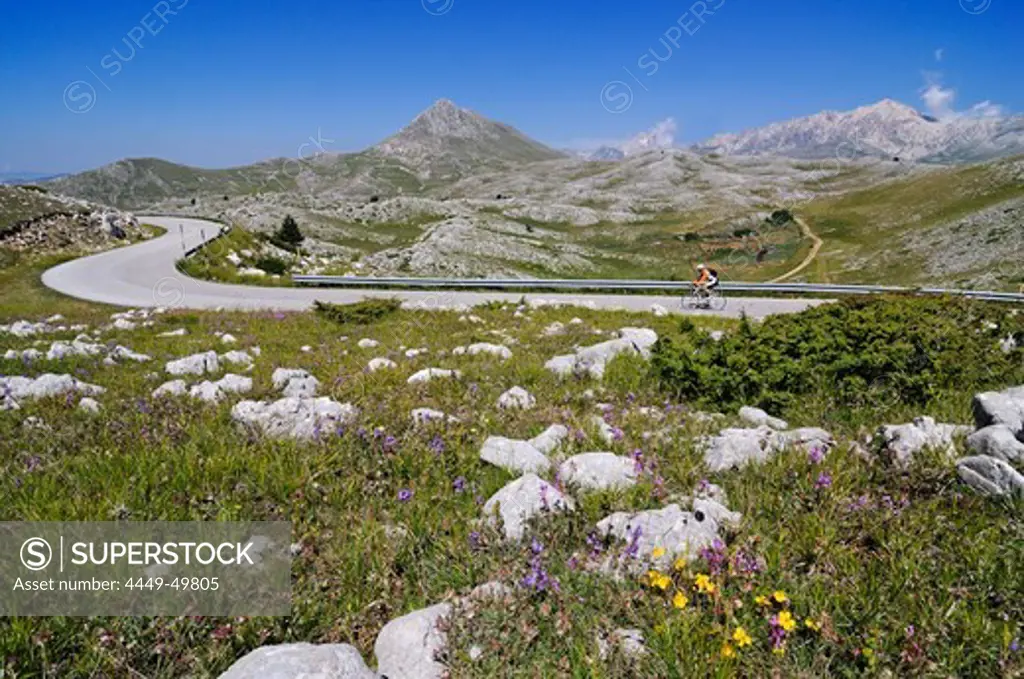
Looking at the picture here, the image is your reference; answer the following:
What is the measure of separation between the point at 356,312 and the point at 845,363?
1603 centimetres

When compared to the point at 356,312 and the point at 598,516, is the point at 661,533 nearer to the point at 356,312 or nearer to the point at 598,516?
the point at 598,516

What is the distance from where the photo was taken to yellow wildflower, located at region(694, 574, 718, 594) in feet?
11.3

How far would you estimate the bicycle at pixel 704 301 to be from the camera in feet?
89.7

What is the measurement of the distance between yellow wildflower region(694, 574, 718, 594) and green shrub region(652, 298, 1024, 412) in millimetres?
5331

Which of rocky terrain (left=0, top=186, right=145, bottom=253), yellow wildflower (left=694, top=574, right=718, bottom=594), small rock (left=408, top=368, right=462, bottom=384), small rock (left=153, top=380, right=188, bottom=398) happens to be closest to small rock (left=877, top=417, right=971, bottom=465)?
yellow wildflower (left=694, top=574, right=718, bottom=594)

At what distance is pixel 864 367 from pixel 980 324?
499 cm

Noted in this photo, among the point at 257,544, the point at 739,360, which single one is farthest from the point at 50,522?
the point at 739,360

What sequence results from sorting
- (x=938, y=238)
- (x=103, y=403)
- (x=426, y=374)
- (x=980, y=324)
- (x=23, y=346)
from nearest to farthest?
(x=103, y=403)
(x=426, y=374)
(x=980, y=324)
(x=23, y=346)
(x=938, y=238)

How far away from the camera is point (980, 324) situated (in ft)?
36.7

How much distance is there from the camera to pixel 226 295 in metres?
30.8

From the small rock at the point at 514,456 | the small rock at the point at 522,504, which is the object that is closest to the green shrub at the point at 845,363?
the small rock at the point at 514,456

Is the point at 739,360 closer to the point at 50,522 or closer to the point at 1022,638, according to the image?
the point at 1022,638

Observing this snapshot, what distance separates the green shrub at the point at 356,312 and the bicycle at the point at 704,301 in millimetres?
15149

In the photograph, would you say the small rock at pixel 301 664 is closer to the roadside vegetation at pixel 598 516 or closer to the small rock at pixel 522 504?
the roadside vegetation at pixel 598 516
